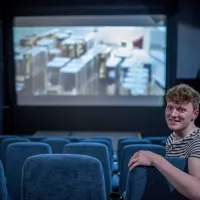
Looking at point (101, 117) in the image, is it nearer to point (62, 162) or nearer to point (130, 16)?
point (130, 16)

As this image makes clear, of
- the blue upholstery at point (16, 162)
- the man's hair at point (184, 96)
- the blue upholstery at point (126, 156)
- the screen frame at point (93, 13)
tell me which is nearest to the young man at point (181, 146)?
the man's hair at point (184, 96)

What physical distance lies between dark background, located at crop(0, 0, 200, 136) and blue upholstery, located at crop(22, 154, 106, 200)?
20.0ft

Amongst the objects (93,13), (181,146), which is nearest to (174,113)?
(181,146)

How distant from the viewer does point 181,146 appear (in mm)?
1928

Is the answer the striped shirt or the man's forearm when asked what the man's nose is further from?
the man's forearm

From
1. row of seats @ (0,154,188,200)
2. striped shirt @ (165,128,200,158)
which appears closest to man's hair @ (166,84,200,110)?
striped shirt @ (165,128,200,158)

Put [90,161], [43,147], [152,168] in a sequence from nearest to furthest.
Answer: [152,168] → [90,161] → [43,147]

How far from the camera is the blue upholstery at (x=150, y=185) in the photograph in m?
1.80

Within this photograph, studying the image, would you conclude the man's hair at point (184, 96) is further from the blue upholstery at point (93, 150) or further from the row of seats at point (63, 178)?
the blue upholstery at point (93, 150)

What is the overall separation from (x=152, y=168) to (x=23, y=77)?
681 centimetres

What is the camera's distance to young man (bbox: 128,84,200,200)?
163 cm

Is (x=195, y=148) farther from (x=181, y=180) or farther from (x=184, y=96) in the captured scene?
(x=184, y=96)

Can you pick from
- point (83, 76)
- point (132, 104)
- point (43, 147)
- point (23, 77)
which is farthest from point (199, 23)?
point (43, 147)

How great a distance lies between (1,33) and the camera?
7891 mm
